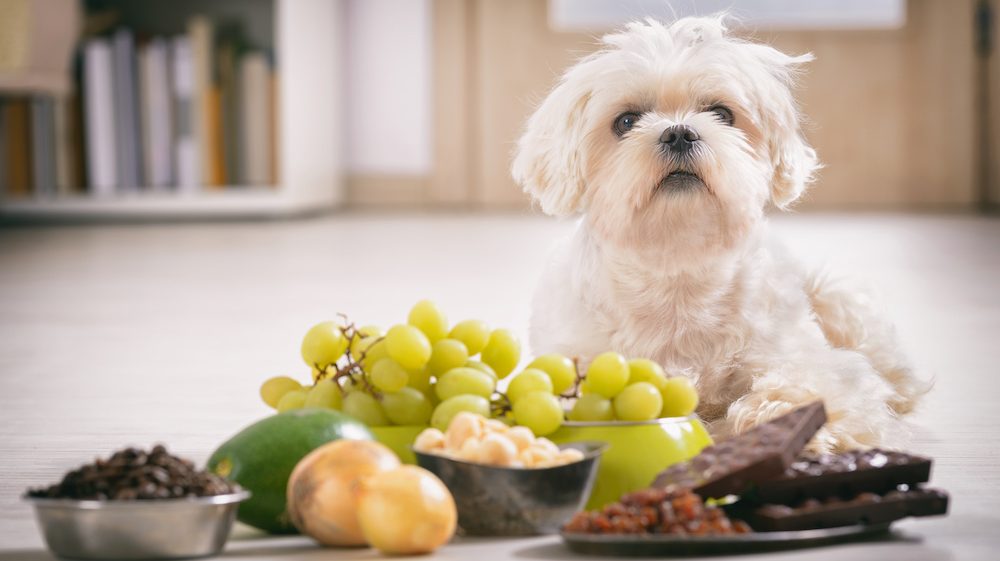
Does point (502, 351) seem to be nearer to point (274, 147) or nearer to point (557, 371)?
point (557, 371)

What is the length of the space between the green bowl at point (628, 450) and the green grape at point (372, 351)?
0.70 ft

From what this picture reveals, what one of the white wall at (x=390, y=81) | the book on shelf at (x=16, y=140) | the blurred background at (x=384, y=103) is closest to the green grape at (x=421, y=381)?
the blurred background at (x=384, y=103)

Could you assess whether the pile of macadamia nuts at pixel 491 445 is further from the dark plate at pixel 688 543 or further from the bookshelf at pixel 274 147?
the bookshelf at pixel 274 147

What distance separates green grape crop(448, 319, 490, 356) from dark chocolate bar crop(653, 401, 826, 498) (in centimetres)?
32

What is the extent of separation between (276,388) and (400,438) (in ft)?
0.77

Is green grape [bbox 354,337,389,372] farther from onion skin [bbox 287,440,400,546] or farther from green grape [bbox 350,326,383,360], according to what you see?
onion skin [bbox 287,440,400,546]

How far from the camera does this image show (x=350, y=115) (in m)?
7.34

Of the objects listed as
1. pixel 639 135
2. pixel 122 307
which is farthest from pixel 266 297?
pixel 639 135

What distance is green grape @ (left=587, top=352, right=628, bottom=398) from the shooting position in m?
1.38

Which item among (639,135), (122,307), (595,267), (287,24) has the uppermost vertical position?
(287,24)

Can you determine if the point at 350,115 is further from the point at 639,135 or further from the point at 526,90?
the point at 639,135

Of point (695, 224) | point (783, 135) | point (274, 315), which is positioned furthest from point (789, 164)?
point (274, 315)

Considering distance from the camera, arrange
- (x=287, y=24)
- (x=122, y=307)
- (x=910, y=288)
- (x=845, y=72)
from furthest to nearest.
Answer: (x=845, y=72) → (x=287, y=24) → (x=910, y=288) → (x=122, y=307)

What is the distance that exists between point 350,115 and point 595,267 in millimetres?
5607
